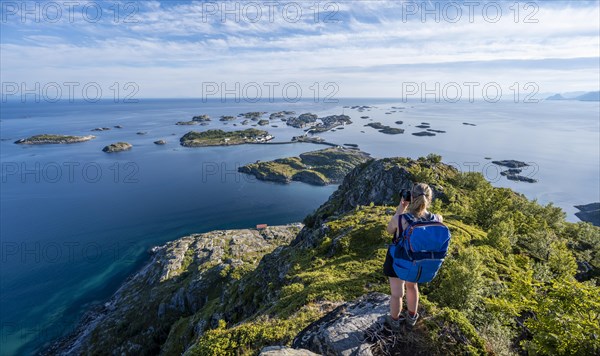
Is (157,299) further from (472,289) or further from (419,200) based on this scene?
(419,200)

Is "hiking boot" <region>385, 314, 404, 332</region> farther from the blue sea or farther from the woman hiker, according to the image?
the blue sea

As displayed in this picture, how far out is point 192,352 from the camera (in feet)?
43.1

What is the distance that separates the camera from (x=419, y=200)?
8.69 meters

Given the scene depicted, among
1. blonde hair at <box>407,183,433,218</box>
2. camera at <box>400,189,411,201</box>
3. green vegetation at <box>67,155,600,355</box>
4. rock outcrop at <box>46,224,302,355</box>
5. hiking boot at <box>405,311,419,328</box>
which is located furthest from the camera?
rock outcrop at <box>46,224,302,355</box>

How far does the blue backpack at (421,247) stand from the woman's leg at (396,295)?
0.71 m

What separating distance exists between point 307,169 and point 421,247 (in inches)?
6912

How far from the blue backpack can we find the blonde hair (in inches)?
8.4

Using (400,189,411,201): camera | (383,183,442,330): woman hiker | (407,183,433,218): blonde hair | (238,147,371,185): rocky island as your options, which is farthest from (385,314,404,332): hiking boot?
(238,147,371,185): rocky island

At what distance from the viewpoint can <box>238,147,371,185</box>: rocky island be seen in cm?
17388

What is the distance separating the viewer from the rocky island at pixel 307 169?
174 metres

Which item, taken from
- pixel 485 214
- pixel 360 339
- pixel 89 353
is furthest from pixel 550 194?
pixel 89 353

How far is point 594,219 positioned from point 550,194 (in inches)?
949

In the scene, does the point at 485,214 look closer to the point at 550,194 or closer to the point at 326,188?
the point at 326,188

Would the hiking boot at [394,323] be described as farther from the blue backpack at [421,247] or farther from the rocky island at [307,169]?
the rocky island at [307,169]
